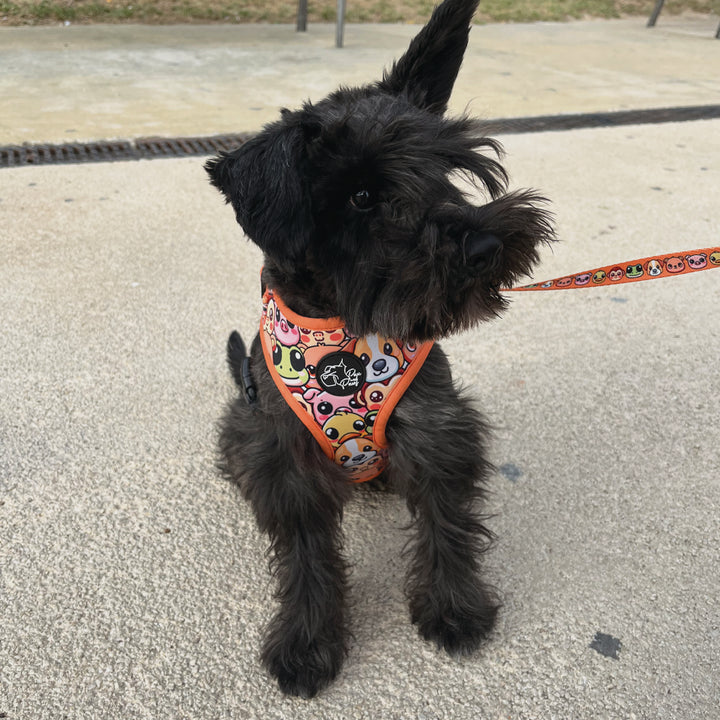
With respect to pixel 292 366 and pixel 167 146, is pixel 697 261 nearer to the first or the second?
pixel 292 366

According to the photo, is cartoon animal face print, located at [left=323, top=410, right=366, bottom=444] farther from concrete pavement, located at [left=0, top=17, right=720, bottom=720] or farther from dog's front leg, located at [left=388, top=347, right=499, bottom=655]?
concrete pavement, located at [left=0, top=17, right=720, bottom=720]

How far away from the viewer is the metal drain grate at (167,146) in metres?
5.21

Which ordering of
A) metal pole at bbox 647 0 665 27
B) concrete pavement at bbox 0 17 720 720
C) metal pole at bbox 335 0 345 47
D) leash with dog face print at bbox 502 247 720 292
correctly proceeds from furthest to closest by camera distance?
1. metal pole at bbox 647 0 665 27
2. metal pole at bbox 335 0 345 47
3. leash with dog face print at bbox 502 247 720 292
4. concrete pavement at bbox 0 17 720 720

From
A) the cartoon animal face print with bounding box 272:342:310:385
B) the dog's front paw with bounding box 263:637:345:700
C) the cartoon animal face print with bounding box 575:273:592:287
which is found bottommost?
the dog's front paw with bounding box 263:637:345:700

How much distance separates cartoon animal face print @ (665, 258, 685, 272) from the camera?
2186 mm

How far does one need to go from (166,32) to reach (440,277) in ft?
29.3

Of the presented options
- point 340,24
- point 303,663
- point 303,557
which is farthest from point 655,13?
point 303,663

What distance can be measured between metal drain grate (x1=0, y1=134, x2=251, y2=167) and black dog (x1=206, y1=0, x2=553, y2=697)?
3612 mm

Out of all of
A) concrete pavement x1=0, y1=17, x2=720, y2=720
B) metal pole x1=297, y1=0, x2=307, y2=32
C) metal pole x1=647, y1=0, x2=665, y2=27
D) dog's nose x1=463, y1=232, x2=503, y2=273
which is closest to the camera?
dog's nose x1=463, y1=232, x2=503, y2=273

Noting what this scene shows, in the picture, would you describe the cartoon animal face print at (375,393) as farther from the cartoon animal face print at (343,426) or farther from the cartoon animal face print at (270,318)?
the cartoon animal face print at (270,318)

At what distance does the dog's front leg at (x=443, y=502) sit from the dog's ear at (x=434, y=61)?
0.70m

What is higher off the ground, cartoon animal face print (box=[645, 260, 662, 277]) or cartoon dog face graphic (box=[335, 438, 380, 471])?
cartoon animal face print (box=[645, 260, 662, 277])

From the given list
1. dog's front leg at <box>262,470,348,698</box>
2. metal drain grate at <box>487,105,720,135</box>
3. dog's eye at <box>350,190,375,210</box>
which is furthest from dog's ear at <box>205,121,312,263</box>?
metal drain grate at <box>487,105,720,135</box>

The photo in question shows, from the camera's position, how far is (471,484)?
2.08 meters
